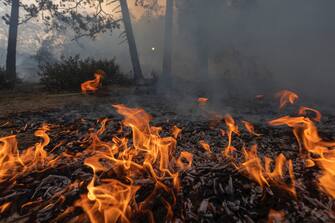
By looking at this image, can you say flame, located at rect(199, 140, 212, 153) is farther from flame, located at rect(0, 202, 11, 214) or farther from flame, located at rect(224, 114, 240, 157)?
flame, located at rect(0, 202, 11, 214)

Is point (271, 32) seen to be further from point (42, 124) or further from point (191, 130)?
point (42, 124)

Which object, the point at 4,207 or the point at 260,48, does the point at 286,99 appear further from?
the point at 4,207

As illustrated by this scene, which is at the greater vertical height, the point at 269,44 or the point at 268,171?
the point at 269,44

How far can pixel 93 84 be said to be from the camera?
36.9 ft

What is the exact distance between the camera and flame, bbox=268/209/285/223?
2.29 metres

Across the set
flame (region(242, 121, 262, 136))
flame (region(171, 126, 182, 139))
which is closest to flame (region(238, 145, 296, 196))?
flame (region(242, 121, 262, 136))

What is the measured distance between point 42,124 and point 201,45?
57.5ft

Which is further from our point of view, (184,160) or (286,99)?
(286,99)

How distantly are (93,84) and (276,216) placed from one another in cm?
1026

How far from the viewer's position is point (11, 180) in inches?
119

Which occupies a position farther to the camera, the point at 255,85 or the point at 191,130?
the point at 255,85

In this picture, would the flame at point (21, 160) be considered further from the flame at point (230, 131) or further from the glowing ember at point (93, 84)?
the glowing ember at point (93, 84)

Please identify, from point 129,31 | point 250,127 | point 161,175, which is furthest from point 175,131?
point 129,31

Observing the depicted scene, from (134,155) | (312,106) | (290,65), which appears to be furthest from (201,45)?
(134,155)
